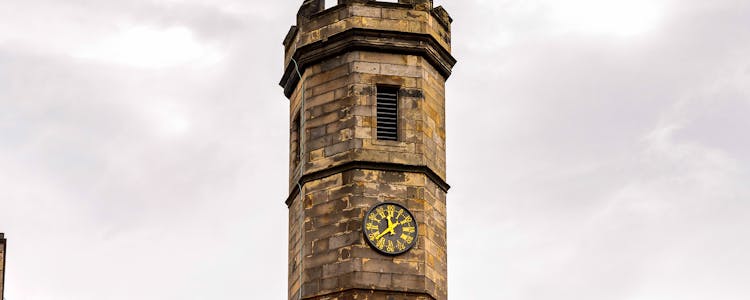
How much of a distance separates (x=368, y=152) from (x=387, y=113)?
138cm

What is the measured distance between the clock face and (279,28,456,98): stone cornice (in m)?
4.48

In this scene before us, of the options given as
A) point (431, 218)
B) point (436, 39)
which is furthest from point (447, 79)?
point (431, 218)

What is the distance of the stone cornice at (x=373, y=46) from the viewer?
46.1 meters

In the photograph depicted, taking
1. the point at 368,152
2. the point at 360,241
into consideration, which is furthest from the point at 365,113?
the point at 360,241

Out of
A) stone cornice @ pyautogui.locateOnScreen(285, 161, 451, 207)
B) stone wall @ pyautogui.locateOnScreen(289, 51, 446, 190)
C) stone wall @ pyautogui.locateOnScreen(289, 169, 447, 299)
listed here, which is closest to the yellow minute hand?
stone wall @ pyautogui.locateOnScreen(289, 169, 447, 299)

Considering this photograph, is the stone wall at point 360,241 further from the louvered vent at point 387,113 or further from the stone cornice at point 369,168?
the louvered vent at point 387,113

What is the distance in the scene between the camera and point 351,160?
147ft

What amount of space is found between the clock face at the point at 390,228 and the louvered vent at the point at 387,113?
2.07 meters

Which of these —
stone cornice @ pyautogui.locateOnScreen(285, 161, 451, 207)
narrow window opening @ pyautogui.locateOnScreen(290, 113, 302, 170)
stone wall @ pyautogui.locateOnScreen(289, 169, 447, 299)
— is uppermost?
narrow window opening @ pyautogui.locateOnScreen(290, 113, 302, 170)

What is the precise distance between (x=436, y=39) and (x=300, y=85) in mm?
4005

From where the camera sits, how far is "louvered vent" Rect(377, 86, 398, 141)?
45594 mm
